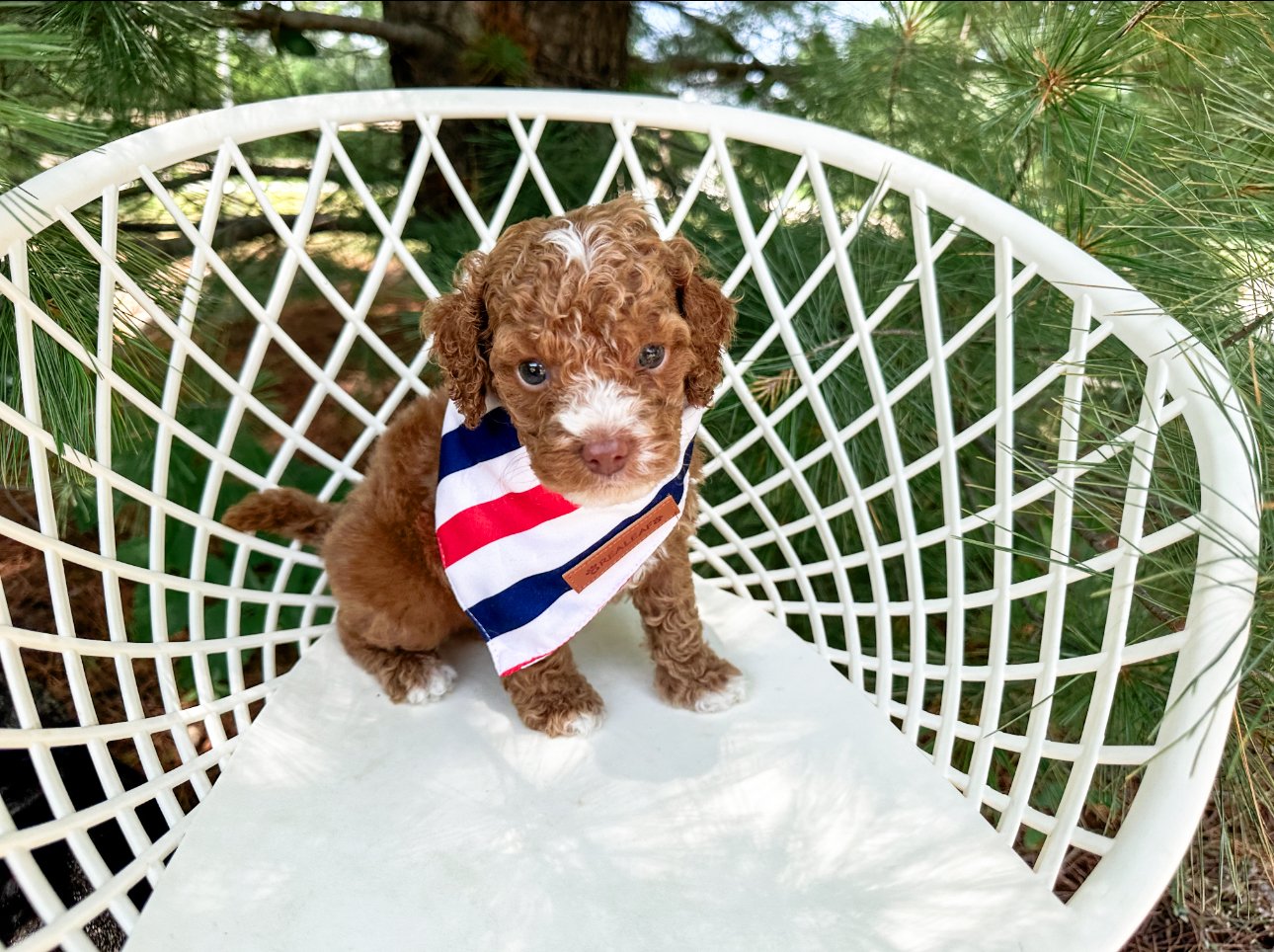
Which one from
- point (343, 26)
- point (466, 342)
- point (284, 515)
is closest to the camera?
point (466, 342)

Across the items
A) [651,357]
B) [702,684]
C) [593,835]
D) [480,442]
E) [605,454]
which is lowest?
[593,835]

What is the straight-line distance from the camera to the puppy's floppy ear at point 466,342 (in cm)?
157

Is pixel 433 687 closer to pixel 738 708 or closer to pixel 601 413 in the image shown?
pixel 738 708

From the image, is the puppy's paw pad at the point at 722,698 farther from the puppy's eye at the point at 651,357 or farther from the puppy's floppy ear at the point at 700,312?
the puppy's eye at the point at 651,357

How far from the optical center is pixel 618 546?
1.72 metres

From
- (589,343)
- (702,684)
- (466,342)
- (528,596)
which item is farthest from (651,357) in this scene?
(702,684)

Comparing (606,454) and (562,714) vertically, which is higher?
(606,454)

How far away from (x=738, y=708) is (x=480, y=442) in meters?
0.79

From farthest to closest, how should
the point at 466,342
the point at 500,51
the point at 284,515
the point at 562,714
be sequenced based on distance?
the point at 500,51 → the point at 284,515 → the point at 562,714 → the point at 466,342

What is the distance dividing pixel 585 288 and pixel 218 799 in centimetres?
117

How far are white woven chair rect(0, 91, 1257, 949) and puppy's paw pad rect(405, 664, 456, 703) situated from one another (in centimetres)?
3

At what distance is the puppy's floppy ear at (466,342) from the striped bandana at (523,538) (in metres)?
0.09

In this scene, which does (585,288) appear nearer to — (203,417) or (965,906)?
(965,906)

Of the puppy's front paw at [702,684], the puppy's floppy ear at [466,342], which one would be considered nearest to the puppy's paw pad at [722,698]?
the puppy's front paw at [702,684]
